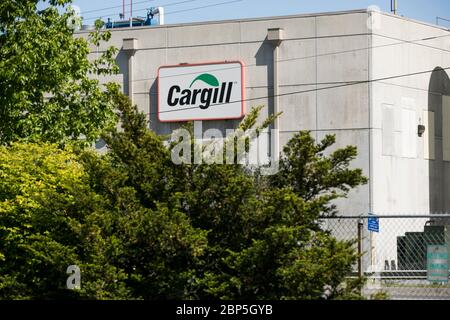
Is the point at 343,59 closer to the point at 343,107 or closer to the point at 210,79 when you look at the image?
the point at 343,107

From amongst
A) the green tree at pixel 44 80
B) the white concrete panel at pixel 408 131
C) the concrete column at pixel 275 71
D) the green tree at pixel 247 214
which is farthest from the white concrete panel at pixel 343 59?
the green tree at pixel 247 214

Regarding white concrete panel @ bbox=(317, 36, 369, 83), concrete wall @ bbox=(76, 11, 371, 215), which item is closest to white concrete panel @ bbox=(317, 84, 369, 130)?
concrete wall @ bbox=(76, 11, 371, 215)

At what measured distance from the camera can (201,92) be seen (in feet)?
134

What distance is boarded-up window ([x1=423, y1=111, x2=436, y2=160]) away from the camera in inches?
1596

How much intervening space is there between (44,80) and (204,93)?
1901 centimetres

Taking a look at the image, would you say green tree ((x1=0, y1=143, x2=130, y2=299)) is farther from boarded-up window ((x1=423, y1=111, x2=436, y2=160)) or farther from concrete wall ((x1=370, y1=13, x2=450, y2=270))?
boarded-up window ((x1=423, y1=111, x2=436, y2=160))

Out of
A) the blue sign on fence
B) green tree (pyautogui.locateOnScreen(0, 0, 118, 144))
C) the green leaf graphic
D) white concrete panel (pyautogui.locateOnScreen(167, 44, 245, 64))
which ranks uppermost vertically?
white concrete panel (pyautogui.locateOnScreen(167, 44, 245, 64))

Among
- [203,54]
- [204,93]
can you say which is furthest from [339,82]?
[203,54]

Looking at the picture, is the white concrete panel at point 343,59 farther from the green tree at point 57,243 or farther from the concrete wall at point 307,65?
the green tree at point 57,243

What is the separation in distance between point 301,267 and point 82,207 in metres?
2.55

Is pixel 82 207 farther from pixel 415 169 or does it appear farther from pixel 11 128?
pixel 415 169

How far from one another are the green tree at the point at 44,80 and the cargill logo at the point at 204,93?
16914 millimetres

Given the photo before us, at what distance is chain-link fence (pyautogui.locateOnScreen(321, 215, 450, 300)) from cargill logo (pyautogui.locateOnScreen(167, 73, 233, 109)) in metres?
8.43

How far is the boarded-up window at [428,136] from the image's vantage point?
1596 inches
